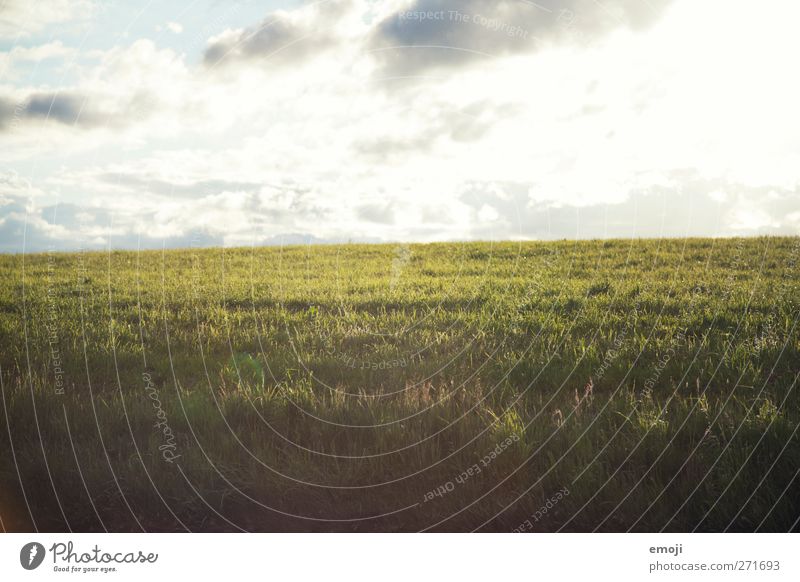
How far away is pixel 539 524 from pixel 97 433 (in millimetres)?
3063

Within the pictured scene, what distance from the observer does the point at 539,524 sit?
3305 millimetres

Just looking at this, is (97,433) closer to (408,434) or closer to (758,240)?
(408,434)

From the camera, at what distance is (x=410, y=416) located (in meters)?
3.92

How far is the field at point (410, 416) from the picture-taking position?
3.30 meters
